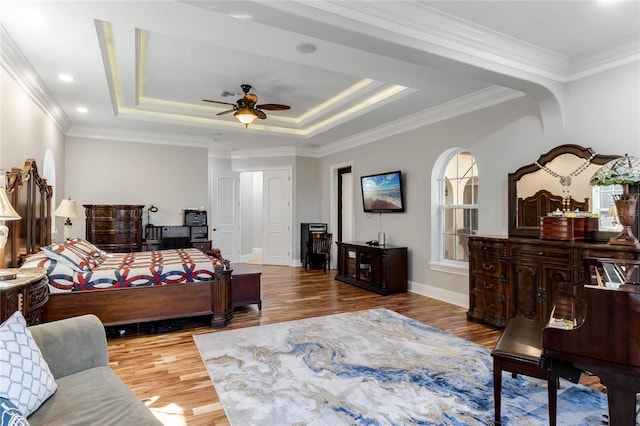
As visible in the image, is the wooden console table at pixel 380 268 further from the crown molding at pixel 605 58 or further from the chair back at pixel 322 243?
the crown molding at pixel 605 58

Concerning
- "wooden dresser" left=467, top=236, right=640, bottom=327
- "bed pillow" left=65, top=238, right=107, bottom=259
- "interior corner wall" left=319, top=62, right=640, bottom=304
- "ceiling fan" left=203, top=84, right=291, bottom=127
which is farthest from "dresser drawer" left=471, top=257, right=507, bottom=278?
"bed pillow" left=65, top=238, right=107, bottom=259

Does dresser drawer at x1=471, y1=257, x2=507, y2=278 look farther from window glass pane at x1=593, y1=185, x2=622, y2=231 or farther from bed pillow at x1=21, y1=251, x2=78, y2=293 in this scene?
bed pillow at x1=21, y1=251, x2=78, y2=293

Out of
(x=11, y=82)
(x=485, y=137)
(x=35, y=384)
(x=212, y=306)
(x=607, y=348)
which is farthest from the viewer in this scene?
(x=485, y=137)

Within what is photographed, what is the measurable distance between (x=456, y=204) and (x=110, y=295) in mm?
4432

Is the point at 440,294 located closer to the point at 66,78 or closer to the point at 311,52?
the point at 311,52

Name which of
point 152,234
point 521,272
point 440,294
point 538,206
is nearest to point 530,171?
point 538,206

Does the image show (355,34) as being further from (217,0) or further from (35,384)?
(35,384)

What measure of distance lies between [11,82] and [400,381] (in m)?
4.33

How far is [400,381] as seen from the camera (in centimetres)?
272

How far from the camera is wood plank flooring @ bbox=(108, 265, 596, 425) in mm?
2441

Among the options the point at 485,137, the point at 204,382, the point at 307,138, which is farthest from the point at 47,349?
the point at 307,138

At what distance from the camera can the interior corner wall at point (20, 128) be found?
3256mm

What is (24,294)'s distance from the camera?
8.04ft

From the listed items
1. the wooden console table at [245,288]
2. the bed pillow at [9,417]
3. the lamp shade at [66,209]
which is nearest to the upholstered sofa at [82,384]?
the bed pillow at [9,417]
